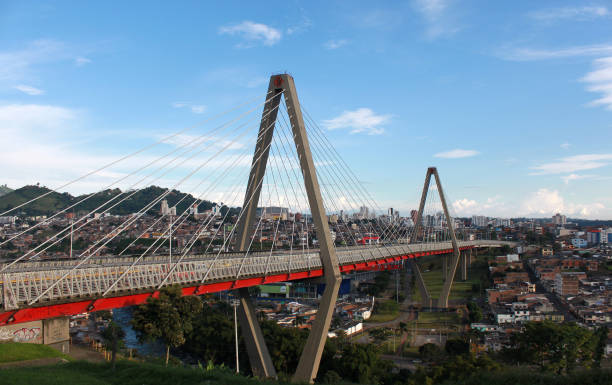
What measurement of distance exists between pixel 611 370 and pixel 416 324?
1455 inches

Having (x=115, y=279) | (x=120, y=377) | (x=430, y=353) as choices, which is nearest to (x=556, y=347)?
(x=430, y=353)

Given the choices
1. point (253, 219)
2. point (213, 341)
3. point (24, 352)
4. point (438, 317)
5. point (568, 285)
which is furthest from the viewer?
point (568, 285)

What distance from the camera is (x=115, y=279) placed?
14.1 m

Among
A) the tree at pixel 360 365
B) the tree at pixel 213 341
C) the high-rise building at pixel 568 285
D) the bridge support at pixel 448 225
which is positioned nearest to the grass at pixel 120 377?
the tree at pixel 360 365

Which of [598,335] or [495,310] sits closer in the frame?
[598,335]

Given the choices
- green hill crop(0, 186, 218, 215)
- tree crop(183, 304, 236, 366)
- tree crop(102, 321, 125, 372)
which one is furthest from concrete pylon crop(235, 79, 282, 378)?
green hill crop(0, 186, 218, 215)

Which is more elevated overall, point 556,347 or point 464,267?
point 464,267

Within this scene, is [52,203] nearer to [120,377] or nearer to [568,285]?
[568,285]

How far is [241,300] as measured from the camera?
20.3 meters

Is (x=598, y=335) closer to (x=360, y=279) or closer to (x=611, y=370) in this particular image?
(x=611, y=370)

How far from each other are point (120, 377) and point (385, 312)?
1749 inches

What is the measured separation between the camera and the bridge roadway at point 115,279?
1166 cm

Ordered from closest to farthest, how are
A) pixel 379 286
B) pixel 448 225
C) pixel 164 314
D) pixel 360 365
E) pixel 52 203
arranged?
pixel 164 314
pixel 360 365
pixel 448 225
pixel 379 286
pixel 52 203

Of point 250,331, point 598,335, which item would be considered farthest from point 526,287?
point 250,331
